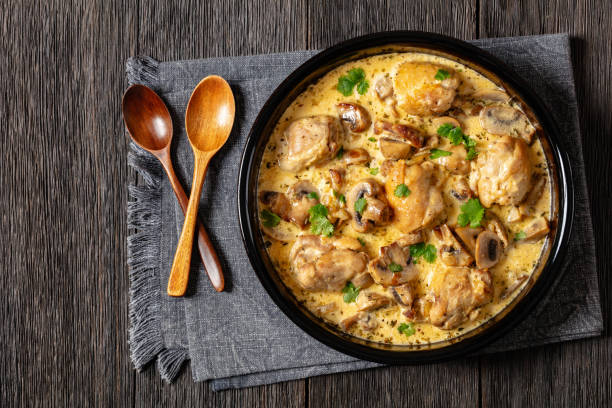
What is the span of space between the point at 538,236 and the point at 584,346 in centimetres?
90

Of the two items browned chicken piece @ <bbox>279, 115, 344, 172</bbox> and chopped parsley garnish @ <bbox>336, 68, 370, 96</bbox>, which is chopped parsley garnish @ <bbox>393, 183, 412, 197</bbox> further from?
chopped parsley garnish @ <bbox>336, 68, 370, 96</bbox>

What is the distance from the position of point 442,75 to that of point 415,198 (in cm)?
68

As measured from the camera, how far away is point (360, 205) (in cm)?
264

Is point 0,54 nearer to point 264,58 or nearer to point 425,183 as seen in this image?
point 264,58

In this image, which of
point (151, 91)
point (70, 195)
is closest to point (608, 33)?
point (151, 91)

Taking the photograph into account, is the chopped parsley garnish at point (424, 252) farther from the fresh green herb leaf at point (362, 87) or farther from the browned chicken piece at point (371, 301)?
the fresh green herb leaf at point (362, 87)

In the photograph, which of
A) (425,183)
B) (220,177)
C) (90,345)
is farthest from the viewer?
(90,345)

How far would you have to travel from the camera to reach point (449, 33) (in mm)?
3102

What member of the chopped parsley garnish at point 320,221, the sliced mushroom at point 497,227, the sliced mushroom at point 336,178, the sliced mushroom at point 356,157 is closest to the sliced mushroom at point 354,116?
the sliced mushroom at point 356,157

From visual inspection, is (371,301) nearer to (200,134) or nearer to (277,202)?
(277,202)

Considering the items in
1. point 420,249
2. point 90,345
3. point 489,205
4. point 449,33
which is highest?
point 449,33

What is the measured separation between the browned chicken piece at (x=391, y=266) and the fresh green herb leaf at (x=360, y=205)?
24 centimetres

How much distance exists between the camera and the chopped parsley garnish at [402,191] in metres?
2.62

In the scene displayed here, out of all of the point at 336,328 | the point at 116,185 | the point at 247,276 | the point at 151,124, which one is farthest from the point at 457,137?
the point at 116,185
